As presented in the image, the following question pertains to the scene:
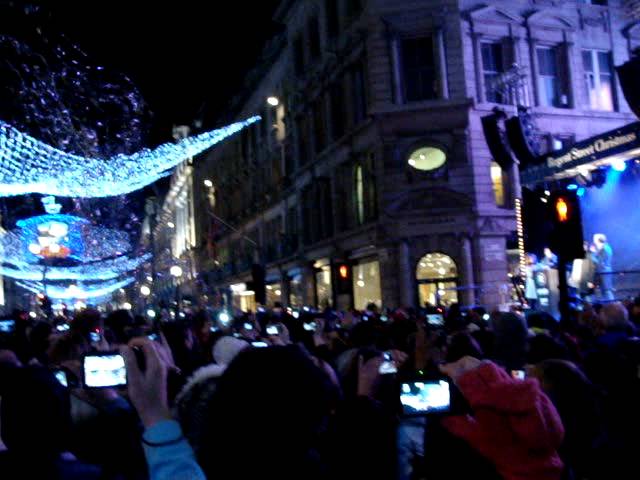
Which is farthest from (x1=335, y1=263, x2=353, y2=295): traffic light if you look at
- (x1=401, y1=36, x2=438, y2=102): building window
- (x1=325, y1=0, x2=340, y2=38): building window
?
(x1=325, y1=0, x2=340, y2=38): building window

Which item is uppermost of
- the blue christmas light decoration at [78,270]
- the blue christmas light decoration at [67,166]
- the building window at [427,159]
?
the building window at [427,159]

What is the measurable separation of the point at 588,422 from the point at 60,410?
8.68 ft

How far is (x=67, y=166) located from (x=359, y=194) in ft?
60.7

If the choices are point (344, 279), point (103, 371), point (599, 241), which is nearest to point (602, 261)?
point (599, 241)

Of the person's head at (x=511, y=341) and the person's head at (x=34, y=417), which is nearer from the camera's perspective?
the person's head at (x=34, y=417)

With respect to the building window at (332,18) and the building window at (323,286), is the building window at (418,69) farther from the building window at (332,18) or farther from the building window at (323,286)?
the building window at (323,286)

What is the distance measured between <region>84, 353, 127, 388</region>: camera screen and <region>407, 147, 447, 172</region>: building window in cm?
2403

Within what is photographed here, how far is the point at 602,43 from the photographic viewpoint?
101ft

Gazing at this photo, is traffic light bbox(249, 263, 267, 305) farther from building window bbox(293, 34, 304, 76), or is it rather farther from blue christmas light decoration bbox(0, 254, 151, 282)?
blue christmas light decoration bbox(0, 254, 151, 282)

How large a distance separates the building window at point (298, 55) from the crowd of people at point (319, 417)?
116ft

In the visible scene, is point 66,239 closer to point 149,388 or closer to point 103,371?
point 103,371

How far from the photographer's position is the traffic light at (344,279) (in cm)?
3422

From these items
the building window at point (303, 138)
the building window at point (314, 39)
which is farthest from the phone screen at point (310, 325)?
the building window at point (303, 138)

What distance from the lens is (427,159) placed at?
1139 inches
